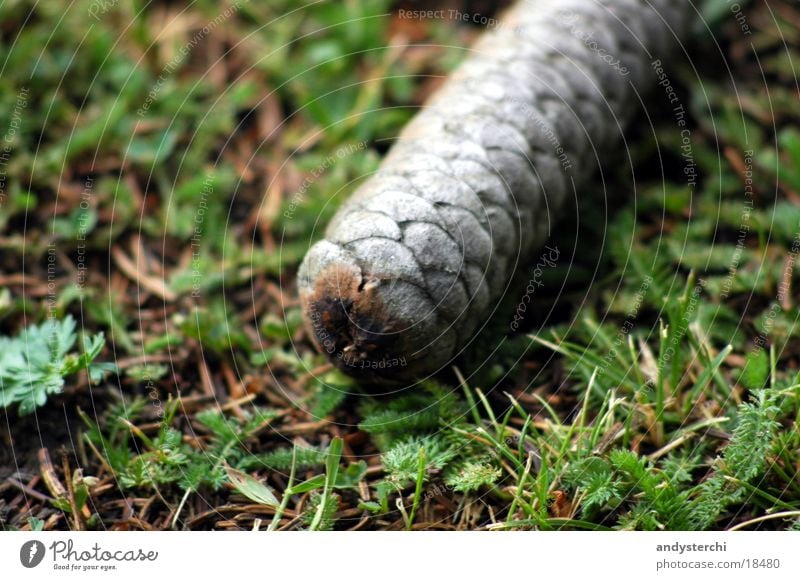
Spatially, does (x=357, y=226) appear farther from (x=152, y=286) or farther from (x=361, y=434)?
(x=152, y=286)

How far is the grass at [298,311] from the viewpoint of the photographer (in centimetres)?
135

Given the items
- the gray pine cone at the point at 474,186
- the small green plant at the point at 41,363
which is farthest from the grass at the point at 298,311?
the gray pine cone at the point at 474,186

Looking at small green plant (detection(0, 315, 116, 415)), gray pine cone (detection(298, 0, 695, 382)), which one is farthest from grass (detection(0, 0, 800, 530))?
gray pine cone (detection(298, 0, 695, 382))

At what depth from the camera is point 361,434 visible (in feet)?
4.82

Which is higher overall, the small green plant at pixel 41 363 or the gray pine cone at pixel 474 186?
the gray pine cone at pixel 474 186
